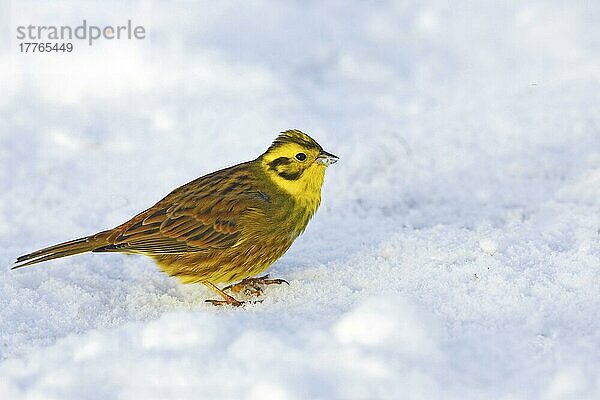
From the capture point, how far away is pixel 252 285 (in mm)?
4906

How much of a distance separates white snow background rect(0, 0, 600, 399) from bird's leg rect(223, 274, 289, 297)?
0.12m

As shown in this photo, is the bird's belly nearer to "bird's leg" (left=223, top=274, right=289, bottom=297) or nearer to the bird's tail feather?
"bird's leg" (left=223, top=274, right=289, bottom=297)

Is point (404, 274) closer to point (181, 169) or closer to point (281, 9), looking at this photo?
point (181, 169)

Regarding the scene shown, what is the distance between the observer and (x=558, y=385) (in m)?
3.18

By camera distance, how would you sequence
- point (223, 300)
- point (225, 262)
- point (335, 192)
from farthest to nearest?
1. point (335, 192)
2. point (223, 300)
3. point (225, 262)

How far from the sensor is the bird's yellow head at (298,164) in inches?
192

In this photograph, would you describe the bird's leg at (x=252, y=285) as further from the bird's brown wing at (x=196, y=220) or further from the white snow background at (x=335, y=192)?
the bird's brown wing at (x=196, y=220)

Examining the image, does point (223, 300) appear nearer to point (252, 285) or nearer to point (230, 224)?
point (252, 285)

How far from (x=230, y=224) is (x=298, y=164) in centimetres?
55

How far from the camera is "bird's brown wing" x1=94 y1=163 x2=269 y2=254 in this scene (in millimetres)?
4672

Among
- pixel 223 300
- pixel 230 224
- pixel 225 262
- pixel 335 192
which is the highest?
pixel 335 192

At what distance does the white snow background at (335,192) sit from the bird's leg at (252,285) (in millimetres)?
118

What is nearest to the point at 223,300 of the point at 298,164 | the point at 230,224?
the point at 230,224

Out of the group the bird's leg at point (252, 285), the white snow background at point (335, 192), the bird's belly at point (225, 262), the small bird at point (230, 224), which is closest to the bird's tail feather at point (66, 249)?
the small bird at point (230, 224)
